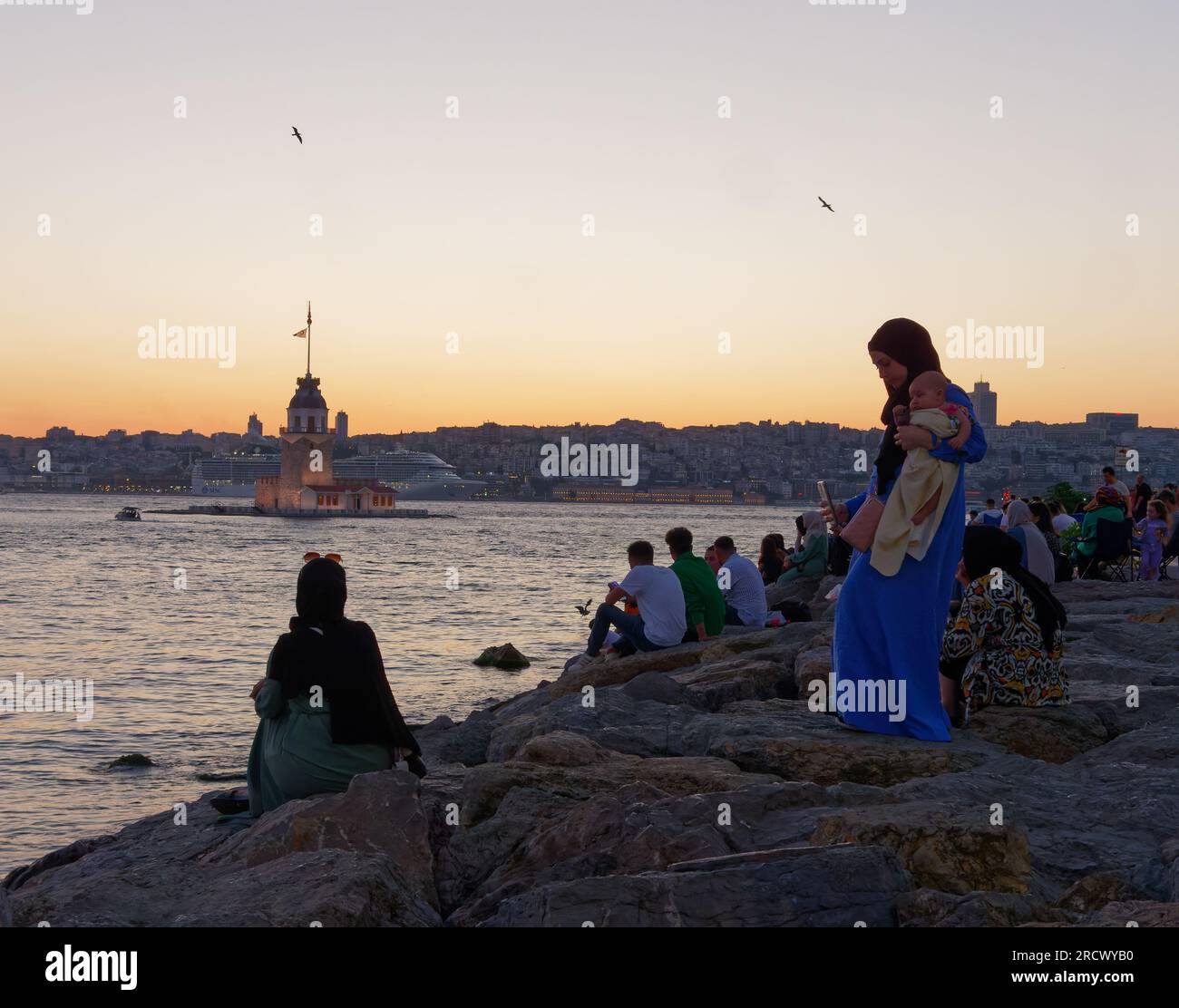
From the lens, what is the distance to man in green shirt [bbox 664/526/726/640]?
977 cm

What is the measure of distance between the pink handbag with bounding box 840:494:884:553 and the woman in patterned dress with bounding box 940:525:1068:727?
668 mm

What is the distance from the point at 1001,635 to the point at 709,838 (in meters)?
2.29

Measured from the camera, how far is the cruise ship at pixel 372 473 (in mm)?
153250

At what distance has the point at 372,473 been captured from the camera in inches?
6033

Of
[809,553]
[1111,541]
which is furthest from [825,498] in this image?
[1111,541]

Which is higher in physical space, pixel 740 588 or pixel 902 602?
pixel 902 602

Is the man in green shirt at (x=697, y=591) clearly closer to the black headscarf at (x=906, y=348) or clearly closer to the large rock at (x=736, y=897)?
the black headscarf at (x=906, y=348)

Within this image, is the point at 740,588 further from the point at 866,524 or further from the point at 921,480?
the point at 921,480

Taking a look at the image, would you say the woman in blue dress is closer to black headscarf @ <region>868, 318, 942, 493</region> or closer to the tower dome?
black headscarf @ <region>868, 318, 942, 493</region>

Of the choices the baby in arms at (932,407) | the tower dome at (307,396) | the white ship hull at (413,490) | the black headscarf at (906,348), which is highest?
the tower dome at (307,396)

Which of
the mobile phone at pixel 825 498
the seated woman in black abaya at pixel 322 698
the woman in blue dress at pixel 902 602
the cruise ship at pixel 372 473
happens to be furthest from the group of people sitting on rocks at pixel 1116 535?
the cruise ship at pixel 372 473

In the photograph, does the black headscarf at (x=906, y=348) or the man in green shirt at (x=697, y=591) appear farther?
the man in green shirt at (x=697, y=591)

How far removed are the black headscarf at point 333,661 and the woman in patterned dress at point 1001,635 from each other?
7.99 ft

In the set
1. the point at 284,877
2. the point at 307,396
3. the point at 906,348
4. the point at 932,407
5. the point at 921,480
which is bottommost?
the point at 284,877
